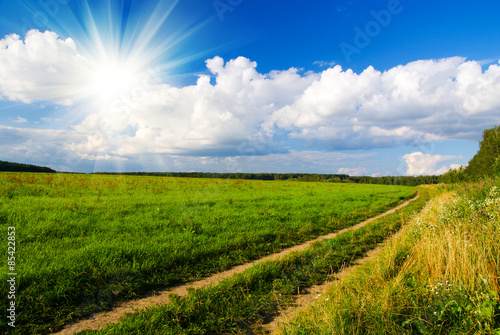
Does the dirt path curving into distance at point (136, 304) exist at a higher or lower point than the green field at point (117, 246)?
lower

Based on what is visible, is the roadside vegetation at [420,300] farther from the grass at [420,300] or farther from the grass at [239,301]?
the grass at [239,301]

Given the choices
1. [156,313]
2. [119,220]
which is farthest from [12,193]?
[156,313]

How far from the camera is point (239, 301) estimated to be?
4.34 m

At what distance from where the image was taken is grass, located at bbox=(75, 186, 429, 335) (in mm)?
3668

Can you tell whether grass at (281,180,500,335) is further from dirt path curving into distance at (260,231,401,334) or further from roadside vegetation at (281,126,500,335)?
dirt path curving into distance at (260,231,401,334)

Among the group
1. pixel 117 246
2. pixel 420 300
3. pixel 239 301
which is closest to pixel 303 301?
pixel 239 301

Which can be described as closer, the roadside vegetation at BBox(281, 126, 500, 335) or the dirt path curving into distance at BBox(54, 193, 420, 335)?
the roadside vegetation at BBox(281, 126, 500, 335)

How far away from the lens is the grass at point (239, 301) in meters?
3.67

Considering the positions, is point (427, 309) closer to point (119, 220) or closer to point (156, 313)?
point (156, 313)

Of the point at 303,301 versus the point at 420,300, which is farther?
the point at 303,301

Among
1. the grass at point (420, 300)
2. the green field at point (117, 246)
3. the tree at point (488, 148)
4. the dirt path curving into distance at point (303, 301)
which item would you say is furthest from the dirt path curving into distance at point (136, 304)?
the tree at point (488, 148)

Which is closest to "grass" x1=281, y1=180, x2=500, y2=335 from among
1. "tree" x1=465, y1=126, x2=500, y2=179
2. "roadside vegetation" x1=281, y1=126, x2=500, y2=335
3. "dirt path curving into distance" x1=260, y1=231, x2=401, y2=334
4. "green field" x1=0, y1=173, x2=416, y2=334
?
"roadside vegetation" x1=281, y1=126, x2=500, y2=335

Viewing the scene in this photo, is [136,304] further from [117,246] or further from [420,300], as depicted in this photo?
[420,300]

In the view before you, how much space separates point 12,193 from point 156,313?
1371cm
